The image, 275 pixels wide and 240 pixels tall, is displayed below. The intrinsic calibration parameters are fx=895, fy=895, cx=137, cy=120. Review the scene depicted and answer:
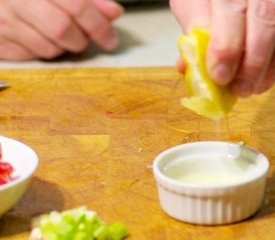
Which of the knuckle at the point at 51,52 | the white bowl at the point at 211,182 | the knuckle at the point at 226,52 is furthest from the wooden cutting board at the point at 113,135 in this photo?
the knuckle at the point at 226,52

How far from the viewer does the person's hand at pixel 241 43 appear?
3.84ft

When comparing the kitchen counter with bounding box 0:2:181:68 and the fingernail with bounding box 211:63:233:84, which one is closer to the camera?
the fingernail with bounding box 211:63:233:84

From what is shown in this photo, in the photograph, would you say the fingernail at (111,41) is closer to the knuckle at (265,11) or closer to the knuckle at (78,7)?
the knuckle at (78,7)

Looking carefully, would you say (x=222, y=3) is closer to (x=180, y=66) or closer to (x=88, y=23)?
(x=180, y=66)

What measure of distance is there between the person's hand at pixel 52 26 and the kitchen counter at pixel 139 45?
0.03m

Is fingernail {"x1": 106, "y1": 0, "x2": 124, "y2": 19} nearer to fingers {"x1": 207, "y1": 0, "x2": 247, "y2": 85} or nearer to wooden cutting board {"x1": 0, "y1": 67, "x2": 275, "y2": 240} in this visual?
wooden cutting board {"x1": 0, "y1": 67, "x2": 275, "y2": 240}

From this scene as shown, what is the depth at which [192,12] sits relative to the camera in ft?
4.31

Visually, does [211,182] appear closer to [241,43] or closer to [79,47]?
[241,43]

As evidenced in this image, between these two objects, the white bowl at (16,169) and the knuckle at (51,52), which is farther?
the knuckle at (51,52)

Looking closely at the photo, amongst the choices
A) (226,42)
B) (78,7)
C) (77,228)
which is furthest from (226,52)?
(78,7)

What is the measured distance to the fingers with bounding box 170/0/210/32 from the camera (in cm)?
127

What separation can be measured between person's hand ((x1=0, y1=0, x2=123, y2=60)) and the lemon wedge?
0.64 m

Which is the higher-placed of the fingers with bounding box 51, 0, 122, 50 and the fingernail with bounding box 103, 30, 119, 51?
the fingers with bounding box 51, 0, 122, 50

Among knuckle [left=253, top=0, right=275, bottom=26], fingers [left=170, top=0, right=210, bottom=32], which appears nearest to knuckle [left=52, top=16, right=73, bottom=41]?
fingers [left=170, top=0, right=210, bottom=32]
